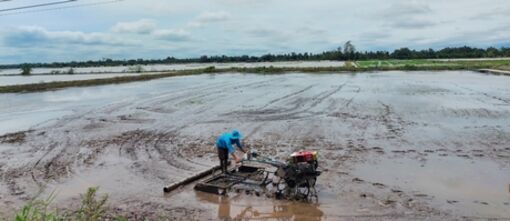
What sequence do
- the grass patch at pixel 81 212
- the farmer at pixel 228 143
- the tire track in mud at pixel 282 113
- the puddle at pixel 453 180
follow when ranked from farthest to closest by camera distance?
the tire track in mud at pixel 282 113, the farmer at pixel 228 143, the puddle at pixel 453 180, the grass patch at pixel 81 212

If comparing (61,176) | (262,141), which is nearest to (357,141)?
(262,141)

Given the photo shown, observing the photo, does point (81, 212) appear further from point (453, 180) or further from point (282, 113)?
point (282, 113)

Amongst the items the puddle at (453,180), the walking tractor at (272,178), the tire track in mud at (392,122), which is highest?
the walking tractor at (272,178)

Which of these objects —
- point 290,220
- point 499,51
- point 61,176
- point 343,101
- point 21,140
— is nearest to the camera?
point 290,220

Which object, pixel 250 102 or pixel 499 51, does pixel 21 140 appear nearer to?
pixel 250 102

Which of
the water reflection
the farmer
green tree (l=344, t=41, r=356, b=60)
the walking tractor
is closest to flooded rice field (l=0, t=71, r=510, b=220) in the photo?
the water reflection

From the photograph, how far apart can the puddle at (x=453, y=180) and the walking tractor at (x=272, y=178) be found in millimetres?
2155

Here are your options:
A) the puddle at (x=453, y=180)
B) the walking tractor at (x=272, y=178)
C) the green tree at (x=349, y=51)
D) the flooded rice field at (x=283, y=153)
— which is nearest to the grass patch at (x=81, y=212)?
the flooded rice field at (x=283, y=153)

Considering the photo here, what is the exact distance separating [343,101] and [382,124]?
815cm

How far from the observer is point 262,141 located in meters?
15.0

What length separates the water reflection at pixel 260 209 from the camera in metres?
8.19

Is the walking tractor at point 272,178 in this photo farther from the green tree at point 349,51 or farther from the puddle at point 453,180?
the green tree at point 349,51

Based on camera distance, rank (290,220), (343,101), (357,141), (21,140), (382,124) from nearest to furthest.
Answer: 1. (290,220)
2. (357,141)
3. (21,140)
4. (382,124)
5. (343,101)

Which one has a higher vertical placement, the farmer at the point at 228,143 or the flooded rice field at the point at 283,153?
the farmer at the point at 228,143
